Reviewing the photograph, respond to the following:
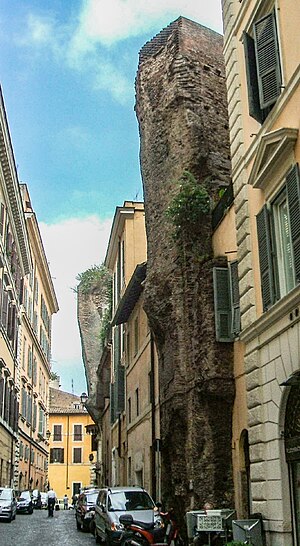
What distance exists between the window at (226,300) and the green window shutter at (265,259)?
375 cm

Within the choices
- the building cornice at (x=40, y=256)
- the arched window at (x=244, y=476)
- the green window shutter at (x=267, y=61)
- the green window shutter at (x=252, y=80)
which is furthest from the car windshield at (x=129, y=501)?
the building cornice at (x=40, y=256)

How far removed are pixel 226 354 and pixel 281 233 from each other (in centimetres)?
512

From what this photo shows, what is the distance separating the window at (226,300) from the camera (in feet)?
52.5

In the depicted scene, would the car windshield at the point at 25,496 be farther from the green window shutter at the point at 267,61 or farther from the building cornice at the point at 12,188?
the green window shutter at the point at 267,61

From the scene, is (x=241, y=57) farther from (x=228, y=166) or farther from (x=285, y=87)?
(x=228, y=166)

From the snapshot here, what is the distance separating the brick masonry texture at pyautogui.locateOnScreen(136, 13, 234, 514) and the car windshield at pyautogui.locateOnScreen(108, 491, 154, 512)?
2.15 ft

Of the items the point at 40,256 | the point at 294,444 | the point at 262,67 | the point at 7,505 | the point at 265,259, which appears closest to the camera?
the point at 294,444

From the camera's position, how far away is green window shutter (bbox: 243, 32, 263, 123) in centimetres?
1247

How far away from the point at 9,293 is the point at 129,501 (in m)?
21.0

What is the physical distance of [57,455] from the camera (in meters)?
82.6

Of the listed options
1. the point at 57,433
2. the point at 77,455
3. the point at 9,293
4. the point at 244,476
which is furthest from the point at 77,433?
the point at 244,476

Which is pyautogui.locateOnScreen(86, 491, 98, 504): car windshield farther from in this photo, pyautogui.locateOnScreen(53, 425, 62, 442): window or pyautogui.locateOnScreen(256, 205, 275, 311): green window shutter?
pyautogui.locateOnScreen(53, 425, 62, 442): window

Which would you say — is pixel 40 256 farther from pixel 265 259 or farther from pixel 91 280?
pixel 265 259

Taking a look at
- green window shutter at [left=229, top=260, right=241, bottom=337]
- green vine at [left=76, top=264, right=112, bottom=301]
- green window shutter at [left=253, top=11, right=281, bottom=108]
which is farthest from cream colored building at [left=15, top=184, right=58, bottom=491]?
green window shutter at [left=253, top=11, right=281, bottom=108]
